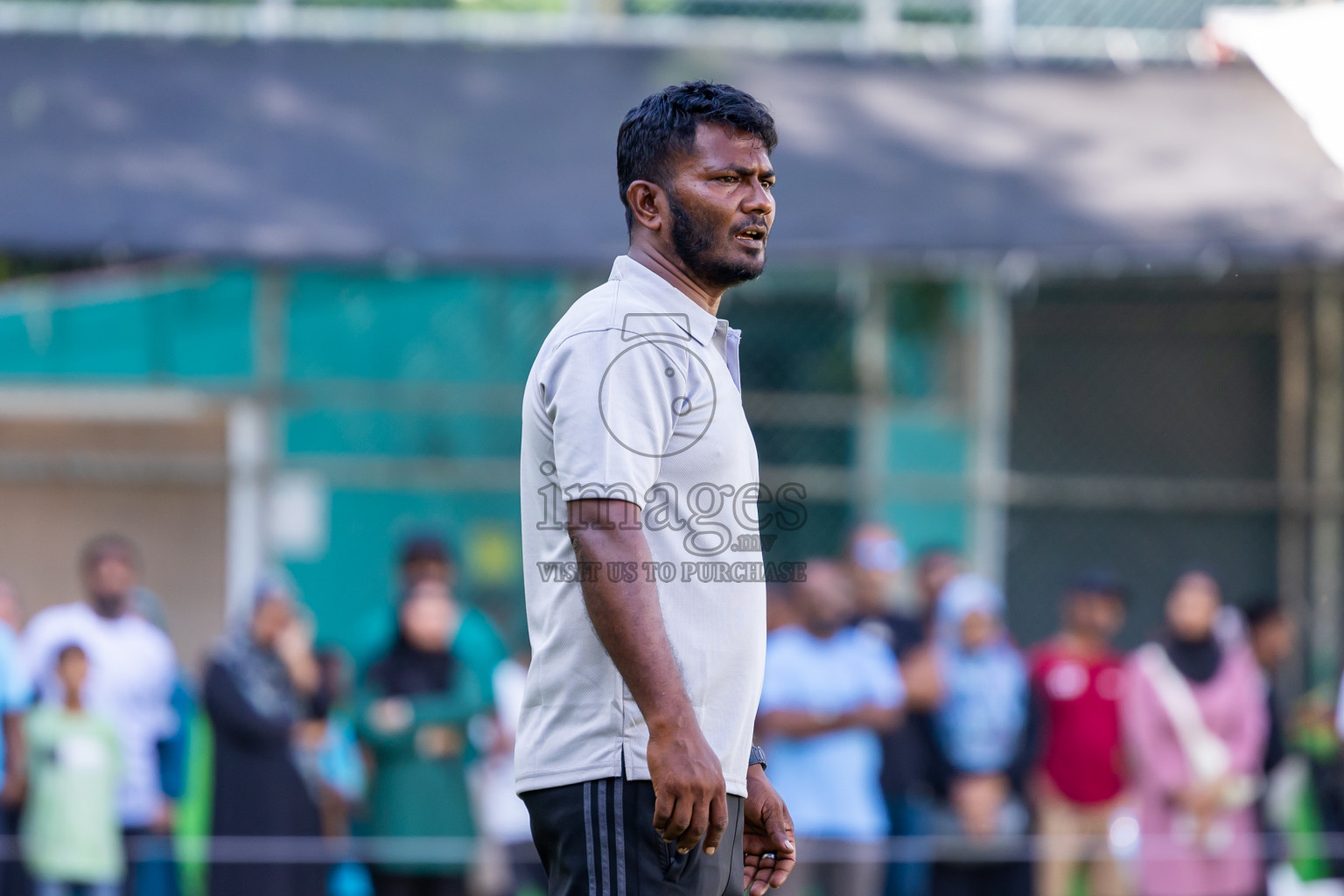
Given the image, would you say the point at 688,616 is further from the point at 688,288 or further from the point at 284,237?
the point at 284,237

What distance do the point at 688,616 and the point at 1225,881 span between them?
5.96 metres

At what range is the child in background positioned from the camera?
23.3ft

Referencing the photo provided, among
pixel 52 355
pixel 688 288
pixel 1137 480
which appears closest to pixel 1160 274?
pixel 1137 480

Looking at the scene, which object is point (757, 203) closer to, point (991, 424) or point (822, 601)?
point (822, 601)

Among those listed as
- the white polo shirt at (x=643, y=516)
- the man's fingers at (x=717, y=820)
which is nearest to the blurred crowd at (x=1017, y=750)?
the white polo shirt at (x=643, y=516)

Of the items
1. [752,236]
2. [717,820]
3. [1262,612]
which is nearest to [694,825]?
[717,820]

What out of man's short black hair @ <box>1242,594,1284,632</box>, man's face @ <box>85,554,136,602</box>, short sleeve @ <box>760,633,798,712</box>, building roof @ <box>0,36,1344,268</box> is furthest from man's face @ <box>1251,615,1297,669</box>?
man's face @ <box>85,554,136,602</box>

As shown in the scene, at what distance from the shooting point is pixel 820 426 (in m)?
9.89

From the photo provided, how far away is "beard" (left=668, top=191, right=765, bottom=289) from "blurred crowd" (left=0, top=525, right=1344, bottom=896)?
4.54m

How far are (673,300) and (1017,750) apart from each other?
18.3 feet

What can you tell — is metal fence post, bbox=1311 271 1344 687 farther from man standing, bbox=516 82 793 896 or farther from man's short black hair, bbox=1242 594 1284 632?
man standing, bbox=516 82 793 896

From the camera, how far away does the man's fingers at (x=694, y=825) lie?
2.48 m

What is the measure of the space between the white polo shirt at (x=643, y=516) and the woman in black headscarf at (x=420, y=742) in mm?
4344

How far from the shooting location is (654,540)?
262 centimetres
